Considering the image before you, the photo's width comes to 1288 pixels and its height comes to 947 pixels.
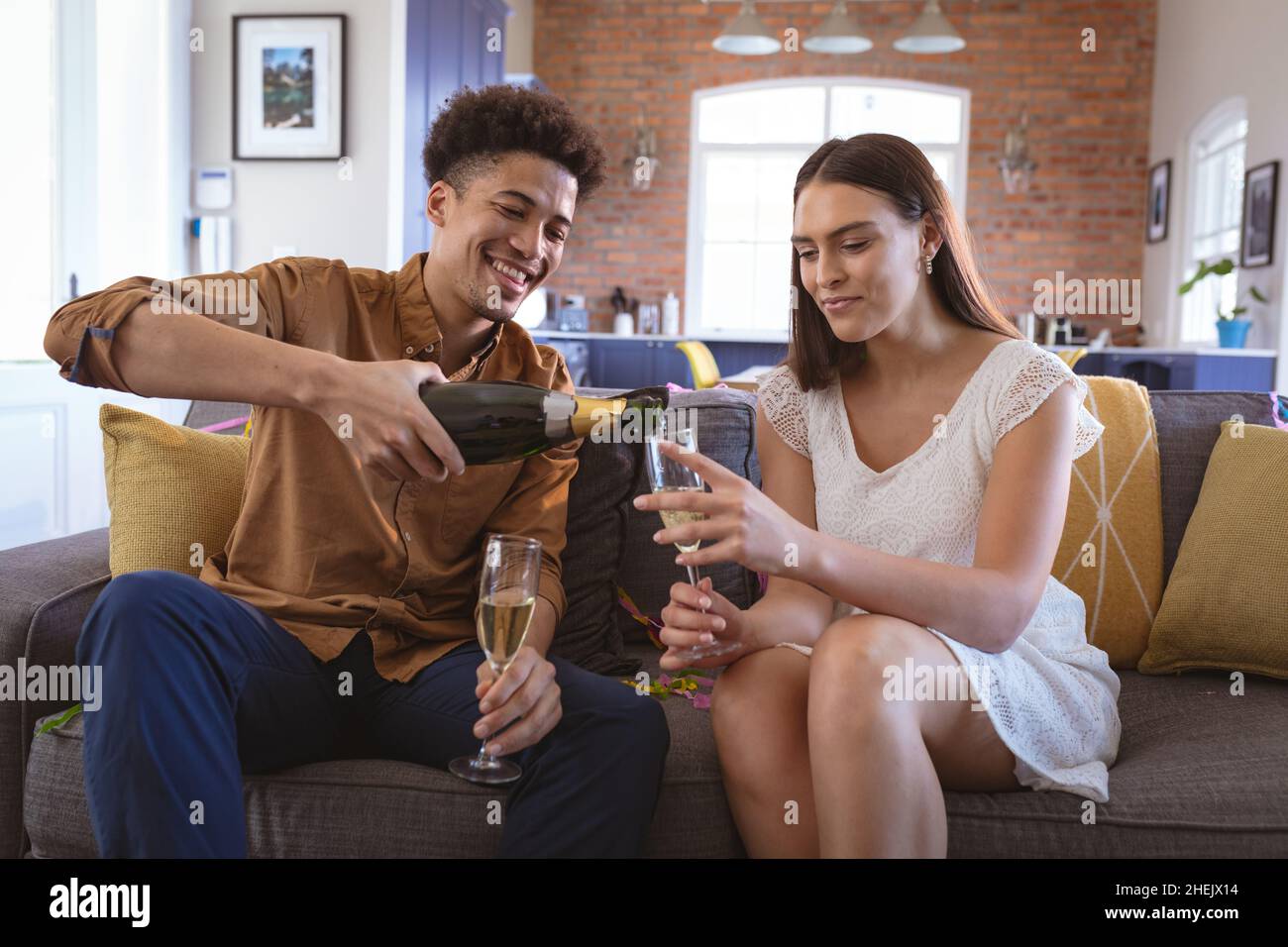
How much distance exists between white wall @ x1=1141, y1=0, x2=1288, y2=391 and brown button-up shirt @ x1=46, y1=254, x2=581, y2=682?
5.33 metres

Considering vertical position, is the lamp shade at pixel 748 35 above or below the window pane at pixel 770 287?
above

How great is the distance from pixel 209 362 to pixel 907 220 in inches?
36.4

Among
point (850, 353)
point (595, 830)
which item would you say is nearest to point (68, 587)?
point (595, 830)

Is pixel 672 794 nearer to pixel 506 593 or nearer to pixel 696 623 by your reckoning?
pixel 696 623

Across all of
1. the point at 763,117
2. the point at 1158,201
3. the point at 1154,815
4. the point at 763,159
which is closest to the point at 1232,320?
the point at 1158,201

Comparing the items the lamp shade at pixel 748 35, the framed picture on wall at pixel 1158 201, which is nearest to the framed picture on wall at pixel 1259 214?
the framed picture on wall at pixel 1158 201

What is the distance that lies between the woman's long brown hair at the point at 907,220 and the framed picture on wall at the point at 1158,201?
649 centimetres

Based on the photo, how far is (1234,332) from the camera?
5941mm

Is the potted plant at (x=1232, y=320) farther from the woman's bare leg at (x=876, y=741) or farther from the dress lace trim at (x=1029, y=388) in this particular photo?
the woman's bare leg at (x=876, y=741)

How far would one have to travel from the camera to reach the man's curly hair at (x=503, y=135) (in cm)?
173

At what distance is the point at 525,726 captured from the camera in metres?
1.33

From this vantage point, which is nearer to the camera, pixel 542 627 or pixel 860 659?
pixel 860 659
